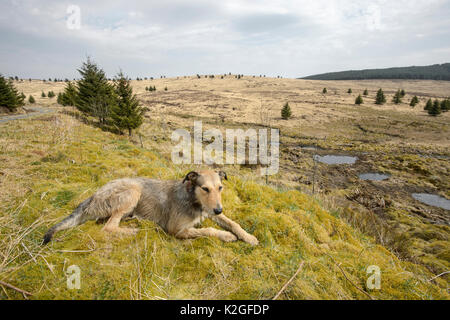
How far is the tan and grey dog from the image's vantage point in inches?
132

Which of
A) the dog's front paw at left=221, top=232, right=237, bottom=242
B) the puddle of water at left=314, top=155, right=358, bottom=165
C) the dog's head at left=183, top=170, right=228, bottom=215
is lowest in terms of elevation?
the puddle of water at left=314, top=155, right=358, bottom=165

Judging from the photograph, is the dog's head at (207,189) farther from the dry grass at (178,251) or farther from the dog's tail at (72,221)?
the dog's tail at (72,221)

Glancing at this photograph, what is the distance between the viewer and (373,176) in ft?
61.0

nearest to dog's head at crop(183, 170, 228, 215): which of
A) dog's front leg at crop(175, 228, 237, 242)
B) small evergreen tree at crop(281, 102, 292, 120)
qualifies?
dog's front leg at crop(175, 228, 237, 242)

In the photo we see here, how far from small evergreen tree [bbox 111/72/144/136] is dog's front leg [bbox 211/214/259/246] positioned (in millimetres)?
23838

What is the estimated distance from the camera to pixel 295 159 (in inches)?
902

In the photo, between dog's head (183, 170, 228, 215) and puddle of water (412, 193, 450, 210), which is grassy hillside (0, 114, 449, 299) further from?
puddle of water (412, 193, 450, 210)

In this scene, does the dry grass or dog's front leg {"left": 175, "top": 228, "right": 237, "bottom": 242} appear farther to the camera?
dog's front leg {"left": 175, "top": 228, "right": 237, "bottom": 242}

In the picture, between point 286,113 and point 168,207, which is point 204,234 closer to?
point 168,207

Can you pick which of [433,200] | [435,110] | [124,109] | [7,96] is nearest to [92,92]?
[124,109]

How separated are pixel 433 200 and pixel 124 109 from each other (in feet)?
101

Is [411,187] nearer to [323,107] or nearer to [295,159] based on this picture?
[295,159]

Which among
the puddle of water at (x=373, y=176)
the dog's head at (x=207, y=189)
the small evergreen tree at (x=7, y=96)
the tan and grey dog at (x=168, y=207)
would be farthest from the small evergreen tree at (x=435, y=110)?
the small evergreen tree at (x=7, y=96)
